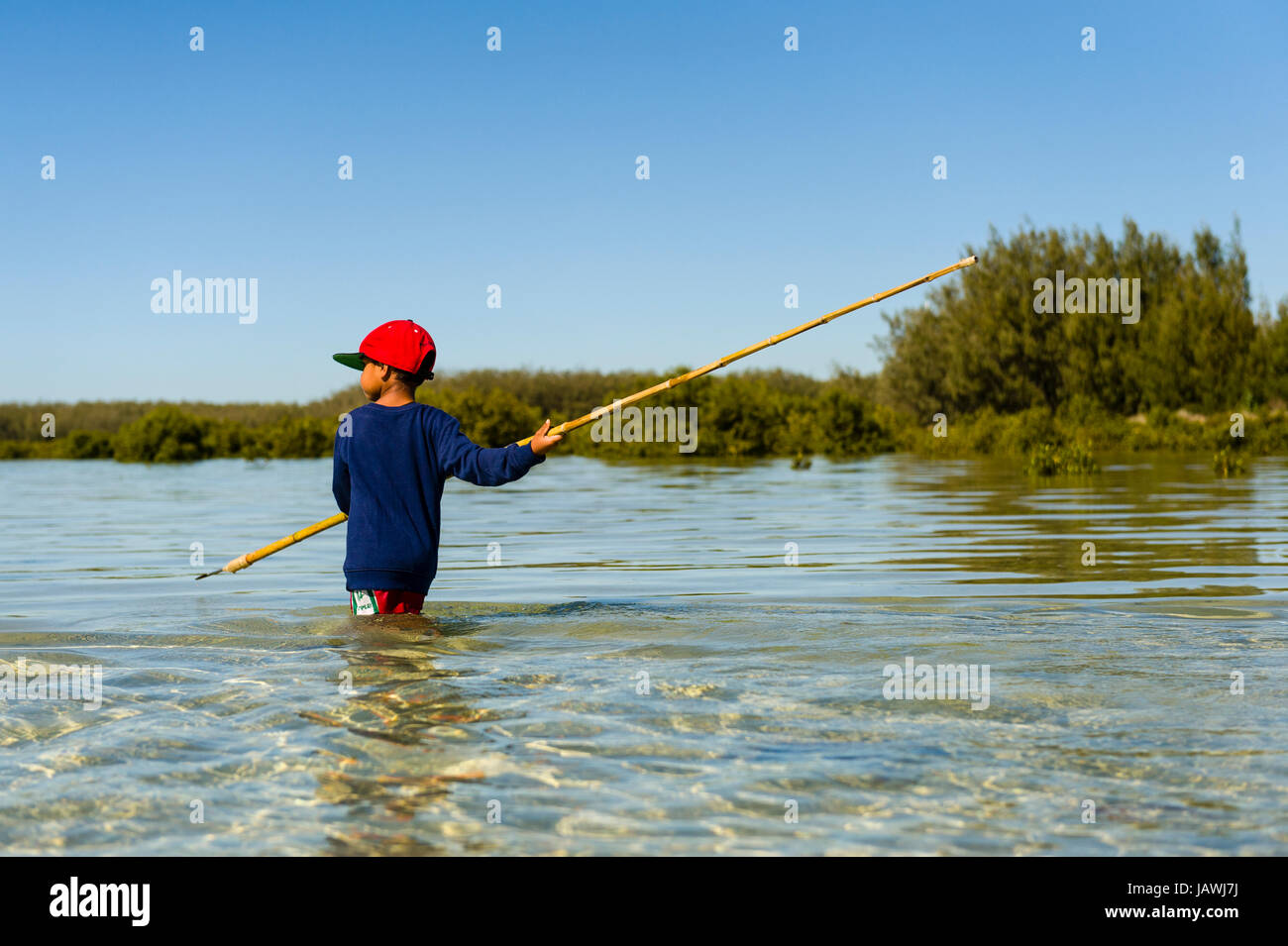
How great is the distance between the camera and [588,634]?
757 cm

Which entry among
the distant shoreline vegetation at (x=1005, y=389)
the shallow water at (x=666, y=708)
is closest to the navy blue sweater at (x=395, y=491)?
the shallow water at (x=666, y=708)

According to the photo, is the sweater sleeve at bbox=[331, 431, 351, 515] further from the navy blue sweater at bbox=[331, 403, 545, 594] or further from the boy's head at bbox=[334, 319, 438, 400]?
the boy's head at bbox=[334, 319, 438, 400]

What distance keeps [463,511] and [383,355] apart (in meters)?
16.4

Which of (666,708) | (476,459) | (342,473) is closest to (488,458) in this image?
(476,459)

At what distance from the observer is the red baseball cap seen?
6.86 m

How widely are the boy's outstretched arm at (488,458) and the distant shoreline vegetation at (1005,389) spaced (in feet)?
130

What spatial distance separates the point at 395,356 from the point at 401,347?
0.07m

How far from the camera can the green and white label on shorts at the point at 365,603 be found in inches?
272

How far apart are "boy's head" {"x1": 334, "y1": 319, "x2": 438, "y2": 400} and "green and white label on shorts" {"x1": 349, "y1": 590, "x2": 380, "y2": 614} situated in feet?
3.69

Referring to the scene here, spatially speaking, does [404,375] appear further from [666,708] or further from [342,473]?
[666,708]

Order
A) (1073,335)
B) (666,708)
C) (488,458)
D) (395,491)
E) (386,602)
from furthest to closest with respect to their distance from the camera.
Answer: (1073,335) < (386,602) < (395,491) < (488,458) < (666,708)

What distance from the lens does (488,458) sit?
21.0 feet
